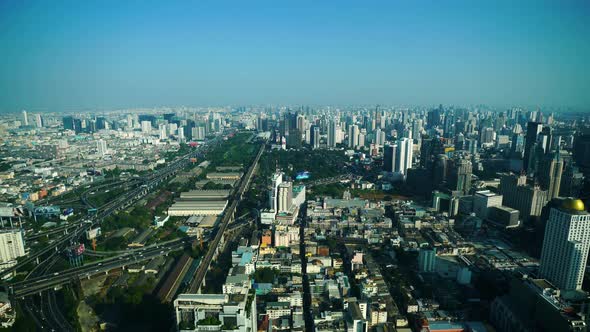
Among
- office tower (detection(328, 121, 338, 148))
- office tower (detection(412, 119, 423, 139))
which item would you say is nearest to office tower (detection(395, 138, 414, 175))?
office tower (detection(328, 121, 338, 148))

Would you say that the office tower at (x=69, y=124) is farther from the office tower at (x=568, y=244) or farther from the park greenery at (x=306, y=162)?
the office tower at (x=568, y=244)

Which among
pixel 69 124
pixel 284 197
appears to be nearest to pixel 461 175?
pixel 284 197

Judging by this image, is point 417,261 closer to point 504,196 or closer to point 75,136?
point 504,196

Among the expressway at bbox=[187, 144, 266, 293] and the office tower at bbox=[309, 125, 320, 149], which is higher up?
the office tower at bbox=[309, 125, 320, 149]

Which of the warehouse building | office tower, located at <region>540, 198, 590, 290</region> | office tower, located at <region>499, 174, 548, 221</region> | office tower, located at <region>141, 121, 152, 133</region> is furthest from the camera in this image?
office tower, located at <region>141, 121, 152, 133</region>

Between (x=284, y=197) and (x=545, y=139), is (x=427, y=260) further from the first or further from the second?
(x=545, y=139)

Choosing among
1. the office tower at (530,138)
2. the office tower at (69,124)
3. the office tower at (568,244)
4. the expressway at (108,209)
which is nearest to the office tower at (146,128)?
the office tower at (69,124)

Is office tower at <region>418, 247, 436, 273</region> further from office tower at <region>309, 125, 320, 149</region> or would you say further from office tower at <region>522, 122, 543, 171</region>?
office tower at <region>309, 125, 320, 149</region>

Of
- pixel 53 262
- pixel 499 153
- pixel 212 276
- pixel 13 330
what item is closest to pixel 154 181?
pixel 53 262
